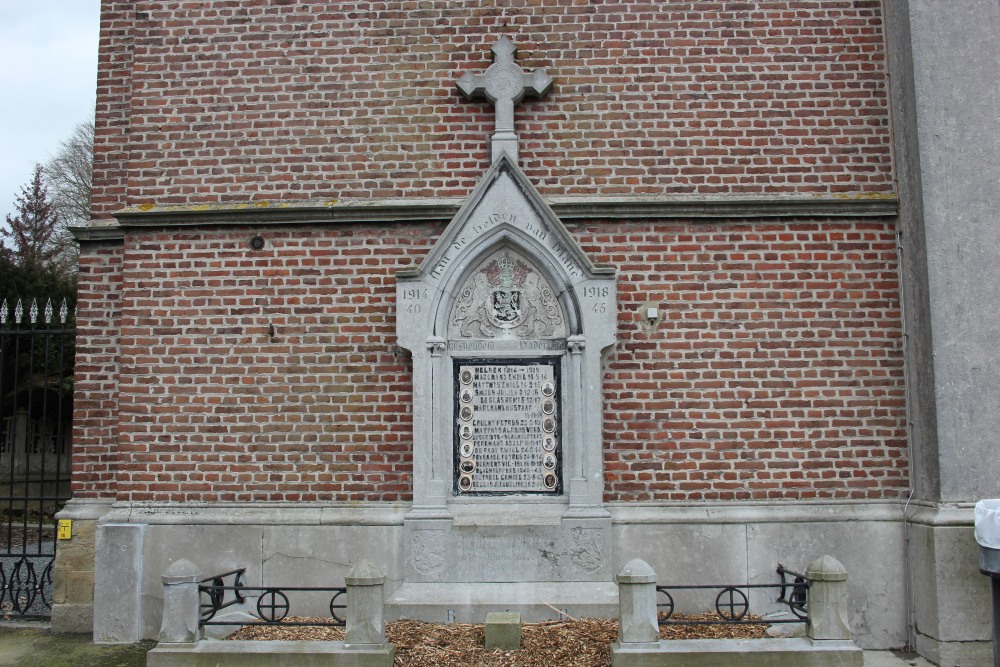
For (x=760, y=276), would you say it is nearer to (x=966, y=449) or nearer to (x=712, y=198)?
(x=712, y=198)

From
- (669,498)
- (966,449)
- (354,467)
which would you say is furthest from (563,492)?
(966,449)

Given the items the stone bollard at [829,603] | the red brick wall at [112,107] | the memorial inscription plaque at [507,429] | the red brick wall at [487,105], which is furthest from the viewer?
the red brick wall at [112,107]

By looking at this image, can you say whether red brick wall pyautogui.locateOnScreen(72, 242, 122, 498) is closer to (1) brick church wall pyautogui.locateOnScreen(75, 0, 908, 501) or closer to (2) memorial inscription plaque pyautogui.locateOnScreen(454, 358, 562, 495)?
(1) brick church wall pyautogui.locateOnScreen(75, 0, 908, 501)

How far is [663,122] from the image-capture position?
24.3ft

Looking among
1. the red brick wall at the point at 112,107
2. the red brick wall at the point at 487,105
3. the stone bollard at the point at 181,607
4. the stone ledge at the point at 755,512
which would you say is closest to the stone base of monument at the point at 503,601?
→ the stone ledge at the point at 755,512

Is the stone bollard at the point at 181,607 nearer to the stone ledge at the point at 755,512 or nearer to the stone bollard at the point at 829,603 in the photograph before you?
the stone ledge at the point at 755,512

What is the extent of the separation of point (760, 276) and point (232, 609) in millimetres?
5237

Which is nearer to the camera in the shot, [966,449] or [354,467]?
[966,449]

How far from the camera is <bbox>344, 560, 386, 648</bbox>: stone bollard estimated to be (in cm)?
557

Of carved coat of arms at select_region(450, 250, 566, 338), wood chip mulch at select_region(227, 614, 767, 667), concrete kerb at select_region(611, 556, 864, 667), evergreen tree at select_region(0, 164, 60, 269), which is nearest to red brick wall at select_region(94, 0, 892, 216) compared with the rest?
carved coat of arms at select_region(450, 250, 566, 338)

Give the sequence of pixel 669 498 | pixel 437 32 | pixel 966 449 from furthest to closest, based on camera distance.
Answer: pixel 437 32, pixel 669 498, pixel 966 449

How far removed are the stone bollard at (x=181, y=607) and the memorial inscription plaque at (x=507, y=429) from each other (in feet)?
Answer: 7.25

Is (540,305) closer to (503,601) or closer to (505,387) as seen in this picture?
(505,387)

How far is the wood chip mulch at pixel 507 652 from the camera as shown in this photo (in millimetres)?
5711
